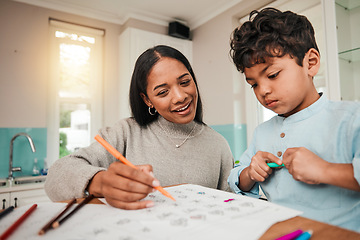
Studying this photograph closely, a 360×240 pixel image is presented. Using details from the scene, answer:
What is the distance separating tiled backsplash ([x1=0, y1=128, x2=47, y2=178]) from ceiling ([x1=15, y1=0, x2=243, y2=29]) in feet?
4.81

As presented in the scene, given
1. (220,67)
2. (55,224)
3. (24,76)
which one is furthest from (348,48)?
(24,76)

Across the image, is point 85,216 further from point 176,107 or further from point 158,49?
point 158,49

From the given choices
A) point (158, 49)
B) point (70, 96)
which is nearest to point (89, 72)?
point (70, 96)

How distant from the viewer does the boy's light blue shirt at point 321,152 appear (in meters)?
0.65

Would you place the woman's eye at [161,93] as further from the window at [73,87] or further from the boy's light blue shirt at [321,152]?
the window at [73,87]

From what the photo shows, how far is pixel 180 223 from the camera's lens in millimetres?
444

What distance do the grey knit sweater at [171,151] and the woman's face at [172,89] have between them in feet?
0.46

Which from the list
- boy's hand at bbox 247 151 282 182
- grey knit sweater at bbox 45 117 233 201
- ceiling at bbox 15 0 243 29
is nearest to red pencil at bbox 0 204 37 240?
grey knit sweater at bbox 45 117 233 201

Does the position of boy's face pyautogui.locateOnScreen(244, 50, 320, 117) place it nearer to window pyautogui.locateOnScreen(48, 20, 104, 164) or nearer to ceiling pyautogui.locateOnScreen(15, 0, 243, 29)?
ceiling pyautogui.locateOnScreen(15, 0, 243, 29)

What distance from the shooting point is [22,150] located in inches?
103

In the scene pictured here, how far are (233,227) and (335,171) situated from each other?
1.01 feet

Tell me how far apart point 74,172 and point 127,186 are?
28 centimetres

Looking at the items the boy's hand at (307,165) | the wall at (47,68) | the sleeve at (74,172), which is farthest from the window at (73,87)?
the boy's hand at (307,165)

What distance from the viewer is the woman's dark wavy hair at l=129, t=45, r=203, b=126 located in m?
1.14
